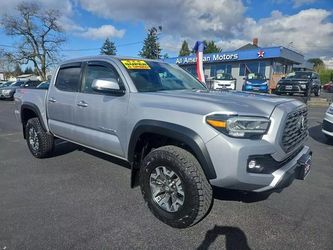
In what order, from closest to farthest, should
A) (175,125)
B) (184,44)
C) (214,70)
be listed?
1. (175,125)
2. (214,70)
3. (184,44)

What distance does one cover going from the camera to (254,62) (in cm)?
3189

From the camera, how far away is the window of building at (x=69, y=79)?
4520 millimetres

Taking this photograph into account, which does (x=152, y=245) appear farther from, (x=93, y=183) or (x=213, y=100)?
(x=93, y=183)

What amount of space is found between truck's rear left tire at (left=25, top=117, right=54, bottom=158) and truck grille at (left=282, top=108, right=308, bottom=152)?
4028 millimetres

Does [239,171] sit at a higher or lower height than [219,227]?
higher

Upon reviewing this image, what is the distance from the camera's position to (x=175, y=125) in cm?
298

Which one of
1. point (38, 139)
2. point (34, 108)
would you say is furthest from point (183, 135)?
point (34, 108)

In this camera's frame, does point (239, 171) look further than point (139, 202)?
No

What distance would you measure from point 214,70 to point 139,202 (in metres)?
34.0

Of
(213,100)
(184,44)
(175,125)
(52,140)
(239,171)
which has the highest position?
(184,44)

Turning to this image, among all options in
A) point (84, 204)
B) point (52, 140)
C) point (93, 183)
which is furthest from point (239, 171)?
point (52, 140)

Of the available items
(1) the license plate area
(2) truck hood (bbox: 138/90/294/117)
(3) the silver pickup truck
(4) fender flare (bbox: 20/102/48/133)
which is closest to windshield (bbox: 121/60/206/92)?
(3) the silver pickup truck

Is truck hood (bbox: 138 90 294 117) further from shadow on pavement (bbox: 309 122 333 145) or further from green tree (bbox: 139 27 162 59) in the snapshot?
green tree (bbox: 139 27 162 59)

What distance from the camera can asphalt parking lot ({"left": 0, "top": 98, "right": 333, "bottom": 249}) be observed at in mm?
2840
